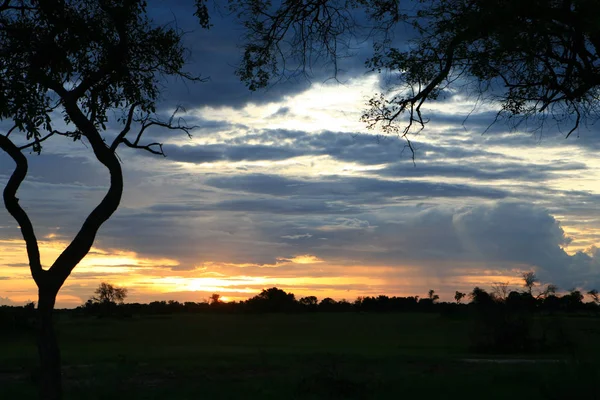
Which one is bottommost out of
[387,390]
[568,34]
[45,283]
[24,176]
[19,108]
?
[387,390]

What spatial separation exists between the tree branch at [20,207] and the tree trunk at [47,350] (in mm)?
415

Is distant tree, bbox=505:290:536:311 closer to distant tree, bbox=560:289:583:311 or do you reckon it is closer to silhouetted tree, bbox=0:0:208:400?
silhouetted tree, bbox=0:0:208:400

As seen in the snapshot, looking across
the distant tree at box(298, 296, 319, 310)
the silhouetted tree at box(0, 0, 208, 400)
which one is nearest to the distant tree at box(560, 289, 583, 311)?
the distant tree at box(298, 296, 319, 310)

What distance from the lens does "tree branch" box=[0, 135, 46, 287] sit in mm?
16250

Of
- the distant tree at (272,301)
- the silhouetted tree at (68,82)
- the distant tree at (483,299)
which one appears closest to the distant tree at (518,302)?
the distant tree at (483,299)

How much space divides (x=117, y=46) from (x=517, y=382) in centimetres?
1312

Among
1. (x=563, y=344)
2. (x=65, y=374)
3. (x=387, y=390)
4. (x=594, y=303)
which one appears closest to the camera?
(x=387, y=390)

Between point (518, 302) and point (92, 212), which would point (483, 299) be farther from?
point (92, 212)

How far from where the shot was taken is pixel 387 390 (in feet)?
60.6

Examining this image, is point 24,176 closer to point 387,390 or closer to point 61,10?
point 61,10

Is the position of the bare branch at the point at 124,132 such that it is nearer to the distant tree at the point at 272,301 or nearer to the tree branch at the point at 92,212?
the tree branch at the point at 92,212

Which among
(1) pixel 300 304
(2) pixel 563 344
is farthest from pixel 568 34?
(1) pixel 300 304

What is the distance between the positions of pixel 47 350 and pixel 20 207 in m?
3.22

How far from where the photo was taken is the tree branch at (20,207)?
1625 centimetres
